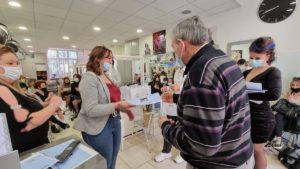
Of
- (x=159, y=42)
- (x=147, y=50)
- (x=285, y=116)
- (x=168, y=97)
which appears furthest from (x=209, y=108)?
(x=147, y=50)

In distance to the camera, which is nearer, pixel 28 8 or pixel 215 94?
pixel 215 94

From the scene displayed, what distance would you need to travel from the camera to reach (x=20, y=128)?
76 cm

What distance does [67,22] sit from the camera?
3.86 meters

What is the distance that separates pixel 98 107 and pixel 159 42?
4.29 m

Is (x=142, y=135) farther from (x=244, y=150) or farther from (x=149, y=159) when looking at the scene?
(x=244, y=150)

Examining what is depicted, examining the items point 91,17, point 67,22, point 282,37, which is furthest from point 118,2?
point 282,37

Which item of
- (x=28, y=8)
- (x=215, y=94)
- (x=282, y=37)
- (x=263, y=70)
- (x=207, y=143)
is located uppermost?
(x=28, y=8)

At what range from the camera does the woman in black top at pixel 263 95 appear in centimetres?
123

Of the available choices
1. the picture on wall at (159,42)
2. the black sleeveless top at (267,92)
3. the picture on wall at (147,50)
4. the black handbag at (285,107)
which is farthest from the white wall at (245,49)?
the picture on wall at (147,50)

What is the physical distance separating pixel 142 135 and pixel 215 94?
2775 millimetres

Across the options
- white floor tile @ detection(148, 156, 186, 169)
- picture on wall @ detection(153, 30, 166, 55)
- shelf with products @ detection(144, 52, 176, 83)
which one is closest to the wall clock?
shelf with products @ detection(144, 52, 176, 83)

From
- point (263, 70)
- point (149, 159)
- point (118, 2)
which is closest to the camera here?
point (263, 70)

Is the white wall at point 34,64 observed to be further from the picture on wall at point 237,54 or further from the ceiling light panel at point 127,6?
the picture on wall at point 237,54

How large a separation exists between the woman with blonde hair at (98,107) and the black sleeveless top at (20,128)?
0.27 metres
